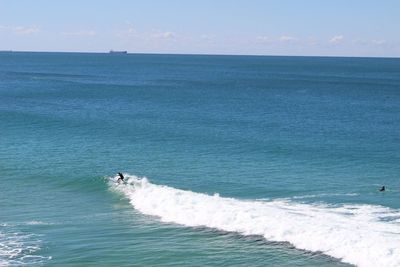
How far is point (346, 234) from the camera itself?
35.7 meters

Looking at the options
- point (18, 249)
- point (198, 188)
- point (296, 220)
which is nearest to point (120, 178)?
point (198, 188)

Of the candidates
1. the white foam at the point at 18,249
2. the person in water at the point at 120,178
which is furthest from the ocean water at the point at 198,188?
the person in water at the point at 120,178

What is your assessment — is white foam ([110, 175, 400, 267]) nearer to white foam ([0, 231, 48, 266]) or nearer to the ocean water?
the ocean water

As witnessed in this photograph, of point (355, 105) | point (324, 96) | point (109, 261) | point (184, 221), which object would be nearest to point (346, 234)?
point (184, 221)

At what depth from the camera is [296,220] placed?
39.0 metres

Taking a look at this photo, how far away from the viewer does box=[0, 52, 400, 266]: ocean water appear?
114ft

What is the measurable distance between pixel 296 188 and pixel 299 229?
12.6 m

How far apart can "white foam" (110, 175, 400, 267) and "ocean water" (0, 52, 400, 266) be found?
0.30 feet

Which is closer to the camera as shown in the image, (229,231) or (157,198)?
(229,231)

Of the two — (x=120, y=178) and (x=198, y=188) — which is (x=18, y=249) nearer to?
(x=120, y=178)

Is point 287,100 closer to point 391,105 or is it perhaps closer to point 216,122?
point 391,105

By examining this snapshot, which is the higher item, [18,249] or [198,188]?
[198,188]

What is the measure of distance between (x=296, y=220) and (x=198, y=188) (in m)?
13.1

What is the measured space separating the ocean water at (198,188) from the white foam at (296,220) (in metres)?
0.09
